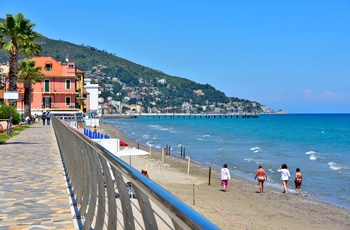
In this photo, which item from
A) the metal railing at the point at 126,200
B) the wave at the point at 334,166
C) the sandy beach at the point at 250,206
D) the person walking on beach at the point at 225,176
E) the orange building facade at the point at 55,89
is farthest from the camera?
the orange building facade at the point at 55,89

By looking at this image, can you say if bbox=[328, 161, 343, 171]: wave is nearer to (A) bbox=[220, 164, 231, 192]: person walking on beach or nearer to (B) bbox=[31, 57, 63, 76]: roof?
(A) bbox=[220, 164, 231, 192]: person walking on beach

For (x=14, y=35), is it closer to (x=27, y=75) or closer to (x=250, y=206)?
(x=250, y=206)

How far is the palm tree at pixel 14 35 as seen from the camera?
109ft

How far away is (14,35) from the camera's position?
3369cm

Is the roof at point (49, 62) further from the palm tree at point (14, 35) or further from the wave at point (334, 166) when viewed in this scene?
the wave at point (334, 166)

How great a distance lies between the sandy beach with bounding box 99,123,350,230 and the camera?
57.8ft

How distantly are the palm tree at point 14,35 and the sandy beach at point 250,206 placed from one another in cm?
1283

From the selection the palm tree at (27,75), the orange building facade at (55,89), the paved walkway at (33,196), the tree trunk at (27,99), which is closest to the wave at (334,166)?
the paved walkway at (33,196)

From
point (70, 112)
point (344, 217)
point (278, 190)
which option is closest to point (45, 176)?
point (344, 217)

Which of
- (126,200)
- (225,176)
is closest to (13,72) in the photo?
(225,176)

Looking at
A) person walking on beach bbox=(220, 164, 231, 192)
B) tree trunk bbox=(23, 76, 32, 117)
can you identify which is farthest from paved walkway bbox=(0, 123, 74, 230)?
tree trunk bbox=(23, 76, 32, 117)

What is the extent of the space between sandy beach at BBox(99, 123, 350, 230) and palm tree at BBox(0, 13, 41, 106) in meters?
12.8

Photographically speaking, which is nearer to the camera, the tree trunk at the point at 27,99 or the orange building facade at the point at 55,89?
the tree trunk at the point at 27,99

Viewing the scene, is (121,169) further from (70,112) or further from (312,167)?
(70,112)
